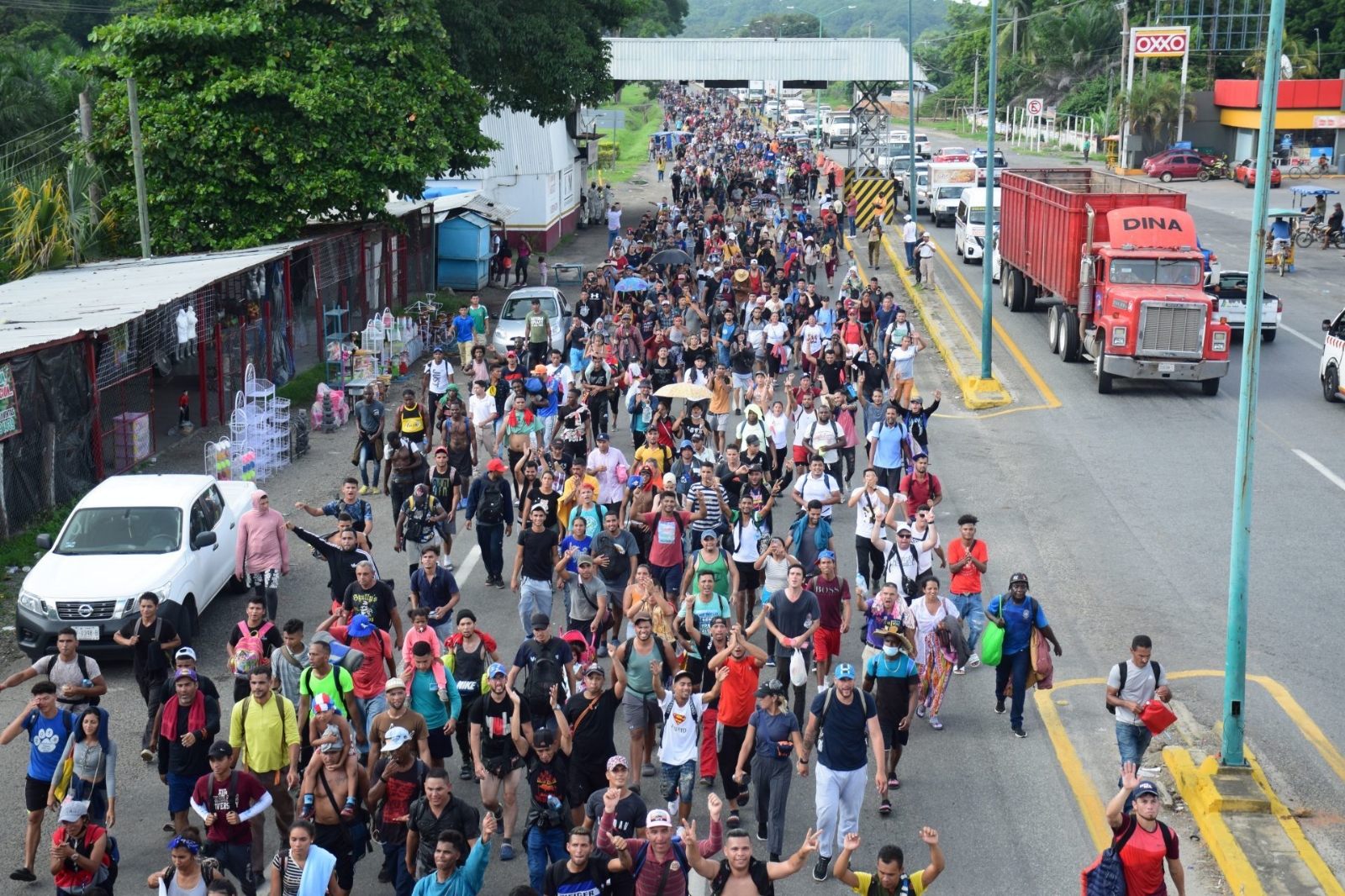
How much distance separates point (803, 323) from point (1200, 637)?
1290 cm

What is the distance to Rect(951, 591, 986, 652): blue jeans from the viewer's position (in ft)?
45.2

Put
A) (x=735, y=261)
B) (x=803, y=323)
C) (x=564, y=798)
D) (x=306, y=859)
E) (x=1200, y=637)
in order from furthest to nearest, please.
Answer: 1. (x=735, y=261)
2. (x=803, y=323)
3. (x=1200, y=637)
4. (x=564, y=798)
5. (x=306, y=859)

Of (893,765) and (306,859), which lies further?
(893,765)

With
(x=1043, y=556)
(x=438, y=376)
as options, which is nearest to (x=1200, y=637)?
(x=1043, y=556)

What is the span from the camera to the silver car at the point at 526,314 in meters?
Answer: 28.9

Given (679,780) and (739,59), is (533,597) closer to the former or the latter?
(679,780)

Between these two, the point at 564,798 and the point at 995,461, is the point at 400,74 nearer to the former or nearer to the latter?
the point at 995,461

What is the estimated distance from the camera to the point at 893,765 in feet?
38.1

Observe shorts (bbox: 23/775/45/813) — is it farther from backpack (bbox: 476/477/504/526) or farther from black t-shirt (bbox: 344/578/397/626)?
backpack (bbox: 476/477/504/526)

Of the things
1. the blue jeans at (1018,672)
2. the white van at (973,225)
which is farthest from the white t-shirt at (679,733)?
the white van at (973,225)

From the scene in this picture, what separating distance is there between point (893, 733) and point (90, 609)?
25.2 feet

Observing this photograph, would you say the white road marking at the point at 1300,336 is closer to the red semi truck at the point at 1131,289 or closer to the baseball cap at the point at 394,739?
the red semi truck at the point at 1131,289

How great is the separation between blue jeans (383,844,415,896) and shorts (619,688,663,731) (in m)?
2.13

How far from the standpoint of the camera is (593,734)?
33.8 ft
